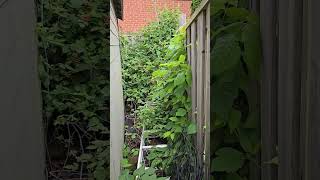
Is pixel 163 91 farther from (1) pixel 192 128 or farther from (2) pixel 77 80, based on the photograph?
(2) pixel 77 80

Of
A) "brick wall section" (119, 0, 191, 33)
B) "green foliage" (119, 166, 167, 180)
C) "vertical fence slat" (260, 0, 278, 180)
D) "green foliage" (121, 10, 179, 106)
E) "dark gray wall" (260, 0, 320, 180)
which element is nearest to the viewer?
"dark gray wall" (260, 0, 320, 180)

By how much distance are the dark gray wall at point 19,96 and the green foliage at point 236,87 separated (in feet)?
2.07

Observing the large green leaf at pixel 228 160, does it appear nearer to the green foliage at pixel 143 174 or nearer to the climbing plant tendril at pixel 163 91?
the climbing plant tendril at pixel 163 91

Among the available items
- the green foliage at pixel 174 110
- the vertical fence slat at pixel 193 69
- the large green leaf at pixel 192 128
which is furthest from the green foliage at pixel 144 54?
the large green leaf at pixel 192 128

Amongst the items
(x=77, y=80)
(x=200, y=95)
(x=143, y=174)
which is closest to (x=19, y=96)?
(x=77, y=80)

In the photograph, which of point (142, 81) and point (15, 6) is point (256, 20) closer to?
point (15, 6)

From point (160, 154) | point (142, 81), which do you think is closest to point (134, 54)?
point (142, 81)

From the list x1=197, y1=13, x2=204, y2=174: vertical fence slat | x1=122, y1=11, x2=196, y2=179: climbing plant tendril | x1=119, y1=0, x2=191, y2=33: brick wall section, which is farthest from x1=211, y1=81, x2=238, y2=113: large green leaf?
x1=119, y1=0, x2=191, y2=33: brick wall section

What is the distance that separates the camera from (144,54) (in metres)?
2.93

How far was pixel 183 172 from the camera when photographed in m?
2.04

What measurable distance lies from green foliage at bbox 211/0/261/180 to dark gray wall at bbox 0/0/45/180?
631 millimetres

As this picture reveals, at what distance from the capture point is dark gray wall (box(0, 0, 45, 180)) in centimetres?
101

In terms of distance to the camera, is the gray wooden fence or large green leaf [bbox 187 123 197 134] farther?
large green leaf [bbox 187 123 197 134]

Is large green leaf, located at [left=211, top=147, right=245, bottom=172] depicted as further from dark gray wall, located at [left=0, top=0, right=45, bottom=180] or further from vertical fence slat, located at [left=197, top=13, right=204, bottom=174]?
dark gray wall, located at [left=0, top=0, right=45, bottom=180]
